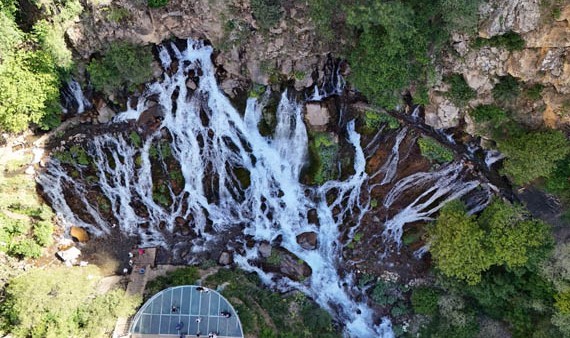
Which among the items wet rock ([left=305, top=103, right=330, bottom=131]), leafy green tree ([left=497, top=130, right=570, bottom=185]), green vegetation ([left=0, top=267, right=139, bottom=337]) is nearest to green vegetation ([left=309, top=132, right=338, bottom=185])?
wet rock ([left=305, top=103, right=330, bottom=131])

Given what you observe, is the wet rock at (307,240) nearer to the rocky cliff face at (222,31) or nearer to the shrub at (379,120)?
the shrub at (379,120)

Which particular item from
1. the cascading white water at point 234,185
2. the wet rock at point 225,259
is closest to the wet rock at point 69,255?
the cascading white water at point 234,185

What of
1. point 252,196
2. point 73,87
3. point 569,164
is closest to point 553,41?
point 569,164

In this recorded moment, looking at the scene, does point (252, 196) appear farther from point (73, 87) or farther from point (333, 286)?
point (73, 87)

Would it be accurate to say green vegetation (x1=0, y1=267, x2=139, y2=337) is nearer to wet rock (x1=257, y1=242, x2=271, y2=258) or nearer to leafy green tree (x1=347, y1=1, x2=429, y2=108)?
wet rock (x1=257, y1=242, x2=271, y2=258)

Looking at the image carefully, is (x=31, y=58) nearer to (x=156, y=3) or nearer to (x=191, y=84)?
(x=156, y=3)

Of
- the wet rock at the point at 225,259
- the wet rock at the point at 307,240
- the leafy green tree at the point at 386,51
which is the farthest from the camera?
the wet rock at the point at 307,240
